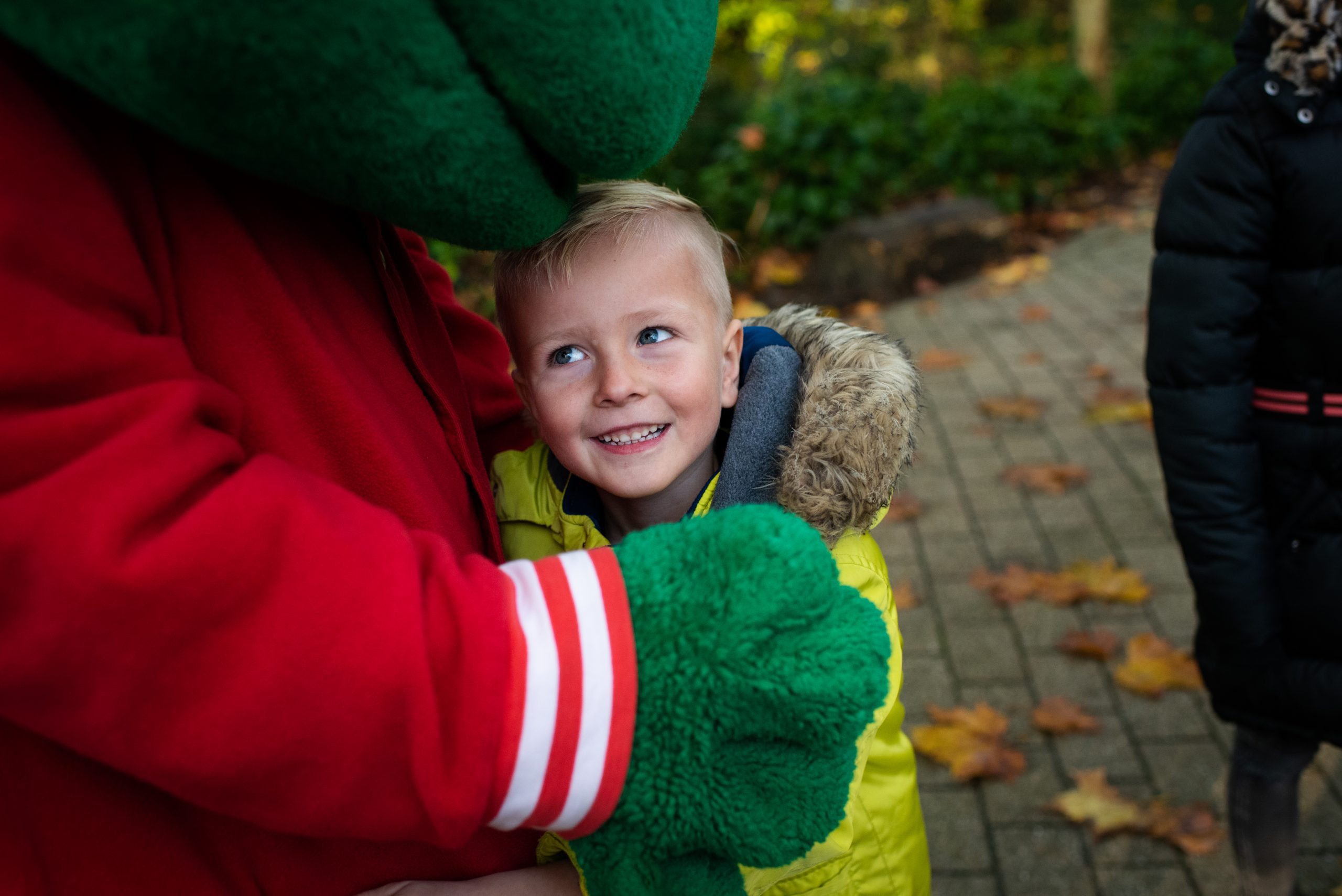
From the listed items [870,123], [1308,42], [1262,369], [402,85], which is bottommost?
[870,123]

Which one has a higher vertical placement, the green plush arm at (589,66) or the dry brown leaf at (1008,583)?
the green plush arm at (589,66)

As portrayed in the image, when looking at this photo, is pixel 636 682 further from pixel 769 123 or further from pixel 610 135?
pixel 769 123

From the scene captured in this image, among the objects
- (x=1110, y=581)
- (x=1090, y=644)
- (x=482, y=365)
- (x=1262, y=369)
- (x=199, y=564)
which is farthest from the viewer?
(x=1110, y=581)

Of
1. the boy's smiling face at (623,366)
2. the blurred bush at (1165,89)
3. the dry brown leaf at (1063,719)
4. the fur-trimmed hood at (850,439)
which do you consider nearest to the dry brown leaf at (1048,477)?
the dry brown leaf at (1063,719)

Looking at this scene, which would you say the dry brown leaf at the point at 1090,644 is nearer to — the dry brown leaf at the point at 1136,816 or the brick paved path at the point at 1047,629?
the brick paved path at the point at 1047,629

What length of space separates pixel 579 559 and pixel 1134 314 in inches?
266

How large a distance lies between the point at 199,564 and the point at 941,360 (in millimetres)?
5959

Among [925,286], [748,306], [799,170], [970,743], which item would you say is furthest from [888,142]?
[970,743]

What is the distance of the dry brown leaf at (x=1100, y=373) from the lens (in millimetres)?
5859

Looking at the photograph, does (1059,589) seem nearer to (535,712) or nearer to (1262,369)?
(1262,369)

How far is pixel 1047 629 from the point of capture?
12.6ft

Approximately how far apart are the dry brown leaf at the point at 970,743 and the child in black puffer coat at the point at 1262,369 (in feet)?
3.38

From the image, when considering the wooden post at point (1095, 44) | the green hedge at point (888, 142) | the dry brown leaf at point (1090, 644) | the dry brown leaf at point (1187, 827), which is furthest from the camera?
the wooden post at point (1095, 44)

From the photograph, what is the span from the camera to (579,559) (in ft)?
3.07
